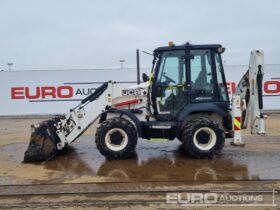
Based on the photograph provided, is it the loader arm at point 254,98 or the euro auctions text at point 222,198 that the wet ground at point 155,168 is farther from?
the loader arm at point 254,98

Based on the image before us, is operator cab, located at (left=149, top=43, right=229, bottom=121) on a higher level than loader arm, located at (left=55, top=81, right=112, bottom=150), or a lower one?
higher

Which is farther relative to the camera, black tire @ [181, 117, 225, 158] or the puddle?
black tire @ [181, 117, 225, 158]

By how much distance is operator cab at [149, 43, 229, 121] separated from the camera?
860cm

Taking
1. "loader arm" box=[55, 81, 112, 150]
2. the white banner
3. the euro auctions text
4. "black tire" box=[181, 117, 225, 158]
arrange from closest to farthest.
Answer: the euro auctions text, "black tire" box=[181, 117, 225, 158], "loader arm" box=[55, 81, 112, 150], the white banner

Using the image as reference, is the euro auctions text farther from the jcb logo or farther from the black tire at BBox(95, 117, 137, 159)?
the jcb logo

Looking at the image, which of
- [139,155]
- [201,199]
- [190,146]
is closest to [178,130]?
[190,146]

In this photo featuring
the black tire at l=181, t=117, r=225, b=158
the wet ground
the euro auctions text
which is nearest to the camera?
the euro auctions text

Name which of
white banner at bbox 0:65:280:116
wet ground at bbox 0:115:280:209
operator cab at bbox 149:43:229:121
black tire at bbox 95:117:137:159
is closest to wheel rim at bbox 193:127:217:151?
wet ground at bbox 0:115:280:209

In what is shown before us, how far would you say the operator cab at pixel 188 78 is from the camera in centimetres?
860

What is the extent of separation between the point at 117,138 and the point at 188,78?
7.16ft

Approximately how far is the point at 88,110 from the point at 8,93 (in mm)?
14206

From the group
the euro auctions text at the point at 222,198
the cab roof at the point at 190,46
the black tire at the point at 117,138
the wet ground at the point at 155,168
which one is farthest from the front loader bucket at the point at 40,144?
the euro auctions text at the point at 222,198

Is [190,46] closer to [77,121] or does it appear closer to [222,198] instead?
[77,121]

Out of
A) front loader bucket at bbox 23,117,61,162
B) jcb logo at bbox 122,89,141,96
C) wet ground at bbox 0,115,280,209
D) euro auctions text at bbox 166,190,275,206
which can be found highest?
jcb logo at bbox 122,89,141,96
